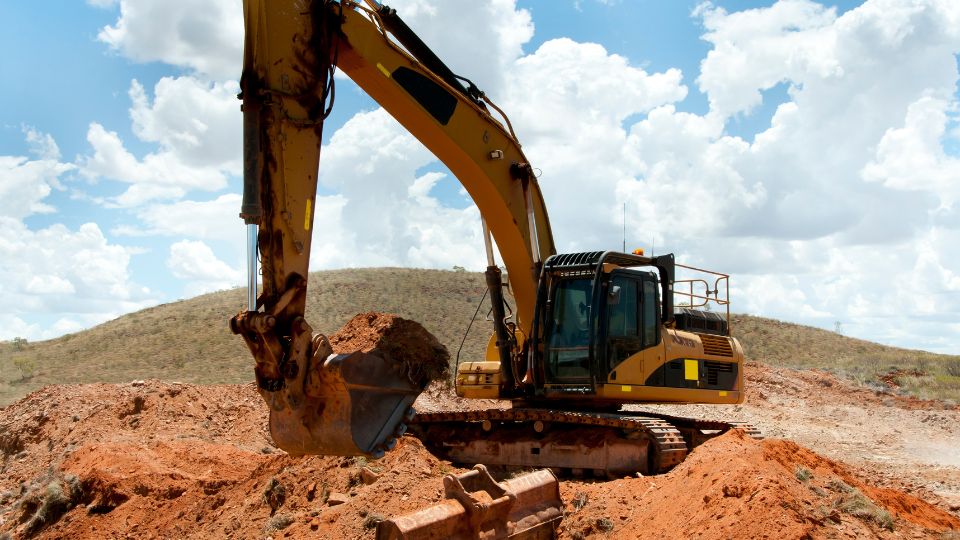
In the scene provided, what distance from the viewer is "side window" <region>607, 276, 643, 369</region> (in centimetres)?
1094

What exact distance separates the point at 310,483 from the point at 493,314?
3185 mm

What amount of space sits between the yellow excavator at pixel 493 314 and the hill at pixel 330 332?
18.0 m

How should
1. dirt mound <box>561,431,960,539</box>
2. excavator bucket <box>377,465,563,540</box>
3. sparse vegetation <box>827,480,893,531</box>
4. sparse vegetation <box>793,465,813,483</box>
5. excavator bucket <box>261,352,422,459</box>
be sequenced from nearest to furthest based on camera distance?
→ excavator bucket <box>377,465,563,540</box> → dirt mound <box>561,431,960,539</box> → excavator bucket <box>261,352,422,459</box> → sparse vegetation <box>827,480,893,531</box> → sparse vegetation <box>793,465,813,483</box>

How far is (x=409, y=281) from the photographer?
5659 centimetres

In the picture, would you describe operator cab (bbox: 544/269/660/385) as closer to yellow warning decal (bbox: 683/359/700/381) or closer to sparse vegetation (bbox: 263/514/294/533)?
yellow warning decal (bbox: 683/359/700/381)

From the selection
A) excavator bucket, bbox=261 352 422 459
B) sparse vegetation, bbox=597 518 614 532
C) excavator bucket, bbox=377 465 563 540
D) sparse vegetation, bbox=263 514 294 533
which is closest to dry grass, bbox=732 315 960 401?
sparse vegetation, bbox=597 518 614 532

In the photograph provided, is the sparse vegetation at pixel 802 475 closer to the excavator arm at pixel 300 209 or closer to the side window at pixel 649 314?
the side window at pixel 649 314

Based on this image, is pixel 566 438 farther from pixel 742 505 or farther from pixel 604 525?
pixel 742 505

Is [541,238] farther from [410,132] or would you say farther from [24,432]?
[24,432]

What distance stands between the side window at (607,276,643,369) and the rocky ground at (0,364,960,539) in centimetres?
149

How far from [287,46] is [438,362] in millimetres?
4002

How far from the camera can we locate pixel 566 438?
1134cm

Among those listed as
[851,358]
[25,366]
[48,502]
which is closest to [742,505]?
[48,502]

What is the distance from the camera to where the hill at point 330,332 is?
30.5 metres
